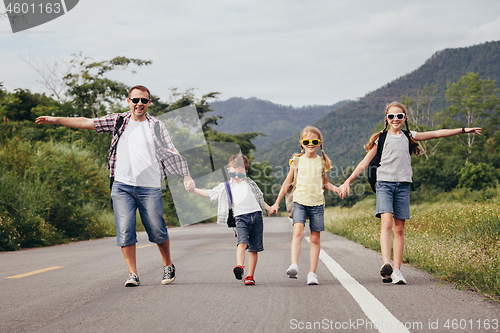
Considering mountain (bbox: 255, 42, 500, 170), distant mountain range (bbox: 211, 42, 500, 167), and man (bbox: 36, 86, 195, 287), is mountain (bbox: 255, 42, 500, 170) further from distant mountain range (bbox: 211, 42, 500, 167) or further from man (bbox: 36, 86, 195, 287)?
man (bbox: 36, 86, 195, 287)

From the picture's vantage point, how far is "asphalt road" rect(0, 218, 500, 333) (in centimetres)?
387

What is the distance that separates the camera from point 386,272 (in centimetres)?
572

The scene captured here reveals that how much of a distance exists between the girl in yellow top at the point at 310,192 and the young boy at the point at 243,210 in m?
0.28

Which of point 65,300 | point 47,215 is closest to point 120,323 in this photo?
point 65,300

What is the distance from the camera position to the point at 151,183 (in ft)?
18.9

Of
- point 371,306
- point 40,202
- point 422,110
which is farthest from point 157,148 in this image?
point 422,110

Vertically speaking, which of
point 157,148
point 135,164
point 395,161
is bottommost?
point 395,161

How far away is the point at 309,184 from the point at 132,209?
6.85 ft

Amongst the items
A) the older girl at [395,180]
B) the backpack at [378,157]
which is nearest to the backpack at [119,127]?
the older girl at [395,180]

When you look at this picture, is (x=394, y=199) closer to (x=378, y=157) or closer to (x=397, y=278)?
(x=378, y=157)

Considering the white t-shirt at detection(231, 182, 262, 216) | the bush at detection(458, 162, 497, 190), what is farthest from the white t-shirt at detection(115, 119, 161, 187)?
the bush at detection(458, 162, 497, 190)

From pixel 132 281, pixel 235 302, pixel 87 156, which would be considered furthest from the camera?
pixel 87 156

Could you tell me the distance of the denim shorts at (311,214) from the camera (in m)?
5.89

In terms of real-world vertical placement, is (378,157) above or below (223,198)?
above
